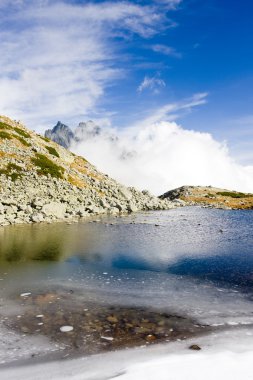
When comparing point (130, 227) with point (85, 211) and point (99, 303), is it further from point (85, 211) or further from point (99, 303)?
point (99, 303)

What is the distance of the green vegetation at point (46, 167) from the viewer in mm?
80125

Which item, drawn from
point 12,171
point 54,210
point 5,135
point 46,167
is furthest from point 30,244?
point 5,135

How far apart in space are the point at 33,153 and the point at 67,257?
2520 inches

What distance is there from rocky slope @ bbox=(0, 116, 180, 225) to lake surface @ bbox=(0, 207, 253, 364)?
20.6 meters

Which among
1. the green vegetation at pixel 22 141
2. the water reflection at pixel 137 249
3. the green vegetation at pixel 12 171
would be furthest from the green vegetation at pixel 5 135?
the water reflection at pixel 137 249

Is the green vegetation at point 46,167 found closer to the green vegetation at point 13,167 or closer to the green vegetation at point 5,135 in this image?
the green vegetation at point 13,167

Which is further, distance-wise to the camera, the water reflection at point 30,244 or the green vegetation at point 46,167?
the green vegetation at point 46,167

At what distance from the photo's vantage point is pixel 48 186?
73125 millimetres

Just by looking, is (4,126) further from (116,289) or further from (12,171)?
(116,289)

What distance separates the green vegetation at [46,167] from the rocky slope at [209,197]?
5679 centimetres

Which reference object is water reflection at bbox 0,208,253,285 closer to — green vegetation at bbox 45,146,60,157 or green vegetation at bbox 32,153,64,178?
green vegetation at bbox 32,153,64,178

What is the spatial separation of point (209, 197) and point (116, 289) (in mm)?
125061

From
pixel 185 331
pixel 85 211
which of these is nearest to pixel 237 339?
pixel 185 331

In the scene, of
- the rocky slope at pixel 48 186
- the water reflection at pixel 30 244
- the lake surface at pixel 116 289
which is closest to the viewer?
the lake surface at pixel 116 289
